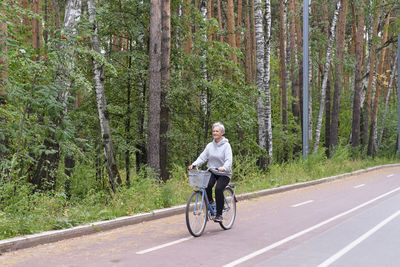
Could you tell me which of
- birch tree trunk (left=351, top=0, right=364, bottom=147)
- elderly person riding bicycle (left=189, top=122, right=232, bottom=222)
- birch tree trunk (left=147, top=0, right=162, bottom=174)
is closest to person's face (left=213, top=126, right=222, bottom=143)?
elderly person riding bicycle (left=189, top=122, right=232, bottom=222)

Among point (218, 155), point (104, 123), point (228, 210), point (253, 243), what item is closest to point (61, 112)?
point (104, 123)

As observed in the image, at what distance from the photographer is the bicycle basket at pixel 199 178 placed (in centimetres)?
877

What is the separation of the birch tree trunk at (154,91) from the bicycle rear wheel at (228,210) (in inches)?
183

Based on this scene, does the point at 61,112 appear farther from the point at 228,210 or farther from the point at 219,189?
the point at 228,210

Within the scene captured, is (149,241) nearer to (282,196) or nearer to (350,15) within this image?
(282,196)

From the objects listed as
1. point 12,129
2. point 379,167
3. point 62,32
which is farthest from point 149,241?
point 379,167

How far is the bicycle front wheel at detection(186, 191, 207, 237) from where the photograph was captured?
8742 mm

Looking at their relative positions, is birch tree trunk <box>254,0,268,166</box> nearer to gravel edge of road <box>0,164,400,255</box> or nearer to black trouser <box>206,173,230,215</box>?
gravel edge of road <box>0,164,400,255</box>

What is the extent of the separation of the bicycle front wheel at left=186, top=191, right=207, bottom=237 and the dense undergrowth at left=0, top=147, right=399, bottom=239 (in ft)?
6.68

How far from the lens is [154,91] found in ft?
47.8

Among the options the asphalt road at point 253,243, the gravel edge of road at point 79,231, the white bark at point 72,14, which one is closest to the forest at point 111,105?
the white bark at point 72,14

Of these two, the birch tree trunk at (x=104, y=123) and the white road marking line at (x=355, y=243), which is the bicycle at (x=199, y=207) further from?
the birch tree trunk at (x=104, y=123)

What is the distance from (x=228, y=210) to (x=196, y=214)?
1074 millimetres

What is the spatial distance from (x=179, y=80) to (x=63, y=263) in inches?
405
